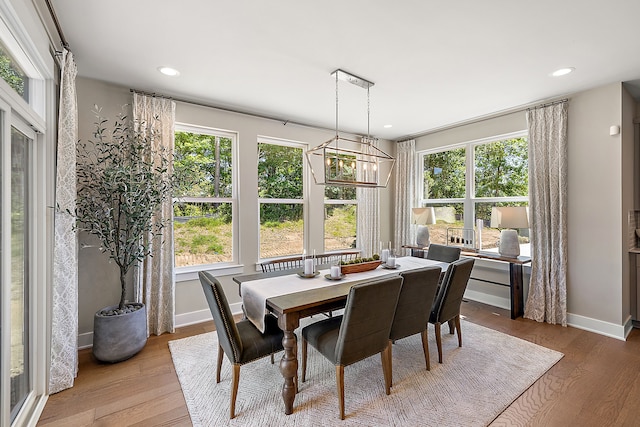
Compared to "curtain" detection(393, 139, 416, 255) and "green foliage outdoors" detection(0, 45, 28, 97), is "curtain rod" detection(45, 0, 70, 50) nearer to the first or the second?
"green foliage outdoors" detection(0, 45, 28, 97)

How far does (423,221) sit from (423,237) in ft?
0.95

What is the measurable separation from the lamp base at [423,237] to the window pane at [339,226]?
1.06m

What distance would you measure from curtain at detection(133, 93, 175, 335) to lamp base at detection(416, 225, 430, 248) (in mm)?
3576

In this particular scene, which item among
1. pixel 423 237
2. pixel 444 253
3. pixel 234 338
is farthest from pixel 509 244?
pixel 234 338

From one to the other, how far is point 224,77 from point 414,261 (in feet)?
9.42

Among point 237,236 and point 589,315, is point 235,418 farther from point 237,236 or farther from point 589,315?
point 589,315

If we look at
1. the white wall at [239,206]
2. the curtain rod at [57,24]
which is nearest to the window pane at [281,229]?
the white wall at [239,206]

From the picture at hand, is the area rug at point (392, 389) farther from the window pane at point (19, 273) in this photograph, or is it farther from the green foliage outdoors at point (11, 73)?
the green foliage outdoors at point (11, 73)

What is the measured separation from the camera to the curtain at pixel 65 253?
2.19 meters

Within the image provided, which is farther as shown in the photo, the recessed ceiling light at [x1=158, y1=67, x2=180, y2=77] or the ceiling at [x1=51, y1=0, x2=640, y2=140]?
the recessed ceiling light at [x1=158, y1=67, x2=180, y2=77]

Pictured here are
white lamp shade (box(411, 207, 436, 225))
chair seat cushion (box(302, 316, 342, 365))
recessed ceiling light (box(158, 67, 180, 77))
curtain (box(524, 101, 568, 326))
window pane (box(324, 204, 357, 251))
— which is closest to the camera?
chair seat cushion (box(302, 316, 342, 365))

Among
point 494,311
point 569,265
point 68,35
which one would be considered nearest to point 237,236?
point 68,35

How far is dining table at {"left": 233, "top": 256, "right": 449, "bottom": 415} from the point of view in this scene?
1907mm

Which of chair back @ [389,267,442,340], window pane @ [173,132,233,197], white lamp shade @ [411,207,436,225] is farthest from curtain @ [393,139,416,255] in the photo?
window pane @ [173,132,233,197]
